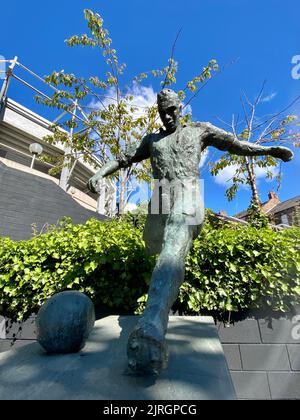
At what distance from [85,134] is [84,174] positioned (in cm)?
863

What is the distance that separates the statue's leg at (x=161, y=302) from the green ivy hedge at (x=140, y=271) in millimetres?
1372

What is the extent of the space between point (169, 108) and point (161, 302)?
67.3 inches

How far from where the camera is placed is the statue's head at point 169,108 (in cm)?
229

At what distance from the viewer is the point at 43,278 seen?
351cm

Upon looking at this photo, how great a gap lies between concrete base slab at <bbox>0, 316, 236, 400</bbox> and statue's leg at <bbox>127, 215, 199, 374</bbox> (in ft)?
0.43

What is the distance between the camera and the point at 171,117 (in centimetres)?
237

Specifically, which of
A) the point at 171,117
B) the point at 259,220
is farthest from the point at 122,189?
the point at 171,117

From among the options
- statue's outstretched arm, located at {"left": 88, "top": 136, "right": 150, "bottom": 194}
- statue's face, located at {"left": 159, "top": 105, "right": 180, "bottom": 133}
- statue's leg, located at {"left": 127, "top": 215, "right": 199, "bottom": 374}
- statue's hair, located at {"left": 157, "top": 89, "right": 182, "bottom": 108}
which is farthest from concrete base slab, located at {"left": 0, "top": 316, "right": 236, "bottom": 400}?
statue's hair, located at {"left": 157, "top": 89, "right": 182, "bottom": 108}

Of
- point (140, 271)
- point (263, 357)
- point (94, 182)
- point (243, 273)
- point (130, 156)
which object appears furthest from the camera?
point (140, 271)

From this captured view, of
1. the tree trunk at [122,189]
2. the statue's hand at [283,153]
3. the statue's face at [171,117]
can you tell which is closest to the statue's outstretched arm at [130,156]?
the statue's face at [171,117]

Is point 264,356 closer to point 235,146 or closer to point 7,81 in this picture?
point 235,146

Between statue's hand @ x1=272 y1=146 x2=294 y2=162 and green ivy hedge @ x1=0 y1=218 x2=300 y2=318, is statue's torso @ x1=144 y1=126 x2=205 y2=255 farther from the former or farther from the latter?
green ivy hedge @ x1=0 y1=218 x2=300 y2=318

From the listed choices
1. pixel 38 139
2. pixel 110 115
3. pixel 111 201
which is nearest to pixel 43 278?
pixel 110 115
